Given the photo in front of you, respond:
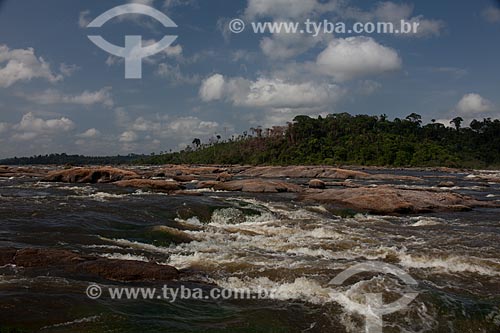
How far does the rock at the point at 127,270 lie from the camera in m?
8.12

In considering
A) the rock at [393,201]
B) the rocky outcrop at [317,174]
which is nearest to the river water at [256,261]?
the rock at [393,201]

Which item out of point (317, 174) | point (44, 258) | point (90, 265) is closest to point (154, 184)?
point (44, 258)

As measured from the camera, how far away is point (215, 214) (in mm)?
17578

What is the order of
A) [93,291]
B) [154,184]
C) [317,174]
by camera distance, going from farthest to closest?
[317,174] → [154,184] → [93,291]

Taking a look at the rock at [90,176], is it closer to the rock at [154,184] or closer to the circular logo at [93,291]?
the rock at [154,184]

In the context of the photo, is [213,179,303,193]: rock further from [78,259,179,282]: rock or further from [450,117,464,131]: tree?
[450,117,464,131]: tree

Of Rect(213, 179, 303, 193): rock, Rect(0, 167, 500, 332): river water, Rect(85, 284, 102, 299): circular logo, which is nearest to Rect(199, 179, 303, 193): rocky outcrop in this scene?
Rect(213, 179, 303, 193): rock

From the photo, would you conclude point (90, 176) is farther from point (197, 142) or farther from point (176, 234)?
point (197, 142)

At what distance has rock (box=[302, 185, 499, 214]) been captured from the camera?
781 inches

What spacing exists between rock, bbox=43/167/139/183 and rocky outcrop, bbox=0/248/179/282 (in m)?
24.1

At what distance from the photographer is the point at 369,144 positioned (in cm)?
9388

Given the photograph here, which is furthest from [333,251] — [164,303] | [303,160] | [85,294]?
[303,160]

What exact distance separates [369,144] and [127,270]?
3572 inches

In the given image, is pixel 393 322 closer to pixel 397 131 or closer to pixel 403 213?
pixel 403 213
